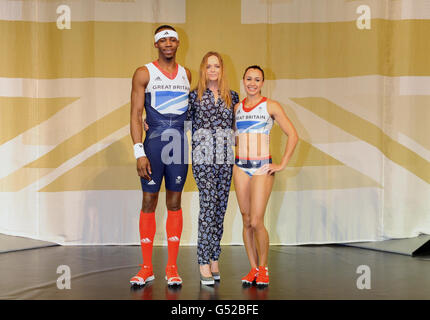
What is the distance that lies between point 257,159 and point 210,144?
11.2 inches

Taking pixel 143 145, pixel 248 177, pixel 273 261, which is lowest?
pixel 273 261

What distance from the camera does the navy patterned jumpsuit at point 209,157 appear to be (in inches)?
118

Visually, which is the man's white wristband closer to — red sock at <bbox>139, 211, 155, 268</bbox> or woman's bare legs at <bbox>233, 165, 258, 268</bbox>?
red sock at <bbox>139, 211, 155, 268</bbox>

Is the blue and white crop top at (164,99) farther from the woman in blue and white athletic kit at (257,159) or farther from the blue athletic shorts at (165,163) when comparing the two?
the woman in blue and white athletic kit at (257,159)

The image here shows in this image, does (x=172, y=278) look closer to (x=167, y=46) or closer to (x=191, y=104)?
(x=191, y=104)

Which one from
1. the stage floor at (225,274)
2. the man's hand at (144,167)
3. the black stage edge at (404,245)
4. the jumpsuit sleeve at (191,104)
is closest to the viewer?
the stage floor at (225,274)

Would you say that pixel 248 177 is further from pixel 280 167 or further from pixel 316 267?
pixel 316 267

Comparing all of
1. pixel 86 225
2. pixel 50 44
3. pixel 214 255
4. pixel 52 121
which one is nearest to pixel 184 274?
pixel 214 255

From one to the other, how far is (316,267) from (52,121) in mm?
2530

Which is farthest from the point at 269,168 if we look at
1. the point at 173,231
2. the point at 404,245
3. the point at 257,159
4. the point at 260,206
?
the point at 404,245

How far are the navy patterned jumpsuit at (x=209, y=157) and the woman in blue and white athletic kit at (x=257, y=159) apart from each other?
0.08m

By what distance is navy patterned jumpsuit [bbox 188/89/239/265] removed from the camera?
2.99 metres

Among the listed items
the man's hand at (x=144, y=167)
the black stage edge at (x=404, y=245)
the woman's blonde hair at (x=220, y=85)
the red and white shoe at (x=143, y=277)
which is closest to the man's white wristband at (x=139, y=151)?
the man's hand at (x=144, y=167)
